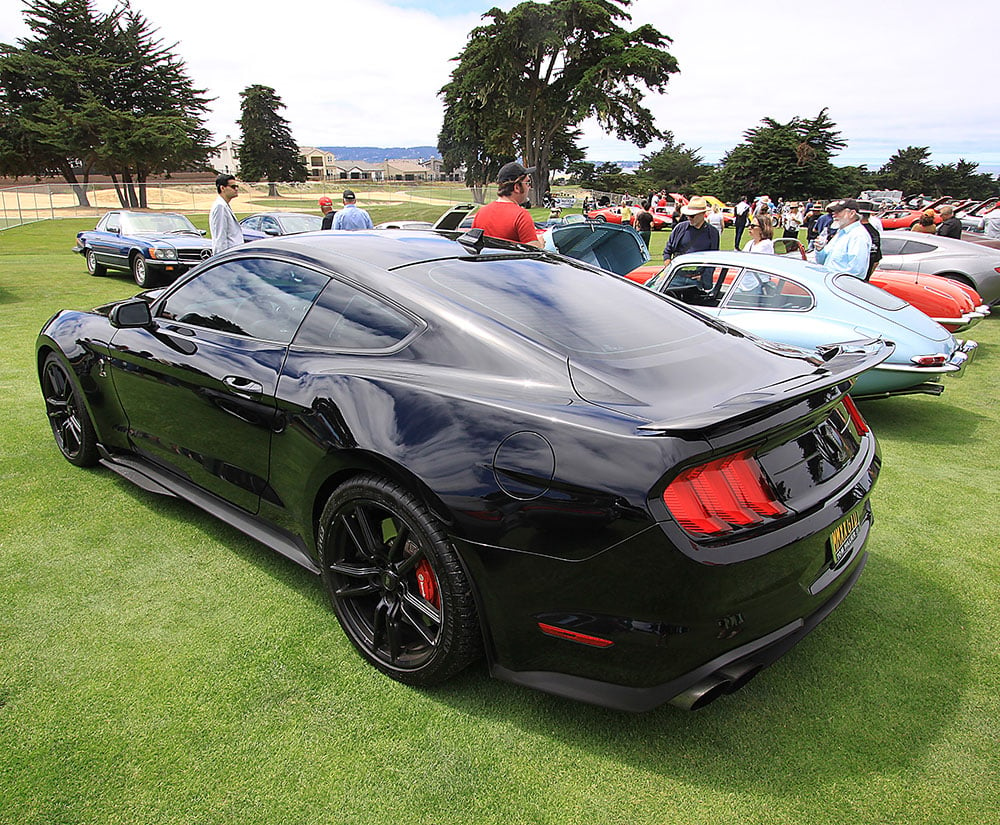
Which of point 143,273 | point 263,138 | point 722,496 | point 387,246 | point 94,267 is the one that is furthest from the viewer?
point 263,138

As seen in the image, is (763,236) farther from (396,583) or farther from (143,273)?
(143,273)

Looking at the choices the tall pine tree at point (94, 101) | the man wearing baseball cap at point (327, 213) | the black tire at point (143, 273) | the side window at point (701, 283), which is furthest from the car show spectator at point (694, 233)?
the tall pine tree at point (94, 101)

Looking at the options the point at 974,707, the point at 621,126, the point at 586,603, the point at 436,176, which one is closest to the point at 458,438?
the point at 586,603

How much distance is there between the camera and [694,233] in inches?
303

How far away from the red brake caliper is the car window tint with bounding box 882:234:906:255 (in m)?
11.5

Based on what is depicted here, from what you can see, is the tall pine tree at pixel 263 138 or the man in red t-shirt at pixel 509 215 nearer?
the man in red t-shirt at pixel 509 215

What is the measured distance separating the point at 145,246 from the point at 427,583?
1229cm

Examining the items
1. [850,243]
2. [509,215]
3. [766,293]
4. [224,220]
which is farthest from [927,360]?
[224,220]

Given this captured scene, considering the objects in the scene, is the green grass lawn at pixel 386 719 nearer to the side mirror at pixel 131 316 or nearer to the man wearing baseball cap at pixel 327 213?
the side mirror at pixel 131 316

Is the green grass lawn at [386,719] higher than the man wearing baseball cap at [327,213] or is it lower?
lower

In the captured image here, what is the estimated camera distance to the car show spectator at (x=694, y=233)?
7.49 m

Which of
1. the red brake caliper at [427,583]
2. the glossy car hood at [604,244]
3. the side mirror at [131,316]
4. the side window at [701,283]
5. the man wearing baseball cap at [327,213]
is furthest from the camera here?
the man wearing baseball cap at [327,213]

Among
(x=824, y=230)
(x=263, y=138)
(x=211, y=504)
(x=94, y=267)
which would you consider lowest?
(x=94, y=267)

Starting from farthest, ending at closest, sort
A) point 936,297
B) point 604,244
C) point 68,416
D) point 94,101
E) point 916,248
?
point 94,101 → point 916,248 → point 936,297 → point 604,244 → point 68,416
